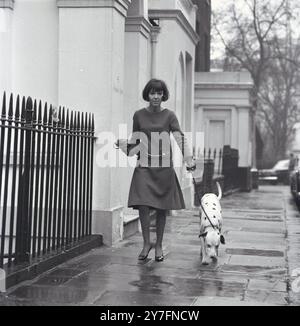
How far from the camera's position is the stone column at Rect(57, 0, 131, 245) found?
9.13 metres

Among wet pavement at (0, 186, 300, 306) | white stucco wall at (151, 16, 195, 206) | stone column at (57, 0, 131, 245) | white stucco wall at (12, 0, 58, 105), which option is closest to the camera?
wet pavement at (0, 186, 300, 306)

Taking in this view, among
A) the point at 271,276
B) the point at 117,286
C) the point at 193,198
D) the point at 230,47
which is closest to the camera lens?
the point at 117,286

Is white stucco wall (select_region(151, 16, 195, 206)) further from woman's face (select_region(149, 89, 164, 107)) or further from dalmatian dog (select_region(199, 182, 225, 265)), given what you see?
dalmatian dog (select_region(199, 182, 225, 265))

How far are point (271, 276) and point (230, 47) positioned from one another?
116 feet

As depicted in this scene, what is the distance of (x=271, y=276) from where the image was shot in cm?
739

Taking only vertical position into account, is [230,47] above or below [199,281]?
above

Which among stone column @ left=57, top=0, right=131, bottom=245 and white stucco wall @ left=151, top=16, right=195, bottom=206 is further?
white stucco wall @ left=151, top=16, right=195, bottom=206

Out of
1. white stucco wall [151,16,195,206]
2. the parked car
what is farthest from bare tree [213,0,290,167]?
white stucco wall [151,16,195,206]

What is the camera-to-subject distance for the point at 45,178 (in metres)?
8.14

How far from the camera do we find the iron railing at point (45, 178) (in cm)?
672

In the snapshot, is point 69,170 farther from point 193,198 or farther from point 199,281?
point 193,198

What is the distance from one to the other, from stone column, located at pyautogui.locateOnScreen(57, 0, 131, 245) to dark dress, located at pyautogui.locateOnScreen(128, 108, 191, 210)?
1.26 m
